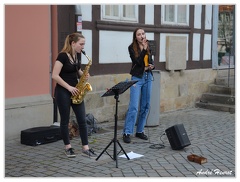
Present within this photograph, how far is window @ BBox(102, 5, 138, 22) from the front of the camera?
7.78 meters

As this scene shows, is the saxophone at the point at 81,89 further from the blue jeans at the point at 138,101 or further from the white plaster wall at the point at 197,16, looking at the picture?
the white plaster wall at the point at 197,16

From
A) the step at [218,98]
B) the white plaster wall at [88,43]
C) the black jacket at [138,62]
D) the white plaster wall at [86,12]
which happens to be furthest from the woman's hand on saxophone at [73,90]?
the step at [218,98]

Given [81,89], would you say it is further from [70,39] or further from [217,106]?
[217,106]

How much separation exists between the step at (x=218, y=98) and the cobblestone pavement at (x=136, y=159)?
8.42 feet

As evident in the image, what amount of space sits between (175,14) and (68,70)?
4962 mm

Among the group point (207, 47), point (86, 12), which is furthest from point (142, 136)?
point (207, 47)

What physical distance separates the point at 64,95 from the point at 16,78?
133 cm

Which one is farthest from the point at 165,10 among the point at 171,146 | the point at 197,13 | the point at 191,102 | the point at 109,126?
the point at 171,146

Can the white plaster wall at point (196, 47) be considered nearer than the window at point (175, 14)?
No

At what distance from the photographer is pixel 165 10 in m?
9.29

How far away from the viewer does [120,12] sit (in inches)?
318

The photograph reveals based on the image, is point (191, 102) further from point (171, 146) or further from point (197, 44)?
point (171, 146)

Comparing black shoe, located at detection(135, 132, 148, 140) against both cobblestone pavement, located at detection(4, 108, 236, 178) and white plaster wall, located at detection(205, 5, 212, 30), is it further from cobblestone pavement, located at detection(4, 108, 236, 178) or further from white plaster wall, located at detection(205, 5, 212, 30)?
white plaster wall, located at detection(205, 5, 212, 30)

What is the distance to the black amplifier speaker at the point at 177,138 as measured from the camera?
575 cm
